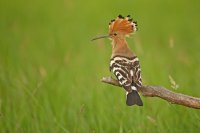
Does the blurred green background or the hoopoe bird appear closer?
the hoopoe bird

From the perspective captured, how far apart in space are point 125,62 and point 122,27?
0.86 ft

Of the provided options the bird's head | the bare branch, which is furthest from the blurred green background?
the bare branch

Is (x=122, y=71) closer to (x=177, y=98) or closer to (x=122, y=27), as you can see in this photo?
(x=122, y=27)

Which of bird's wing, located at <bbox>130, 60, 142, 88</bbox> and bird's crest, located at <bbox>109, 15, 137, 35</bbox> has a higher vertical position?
bird's crest, located at <bbox>109, 15, 137, 35</bbox>

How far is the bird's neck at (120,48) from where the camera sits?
473 centimetres

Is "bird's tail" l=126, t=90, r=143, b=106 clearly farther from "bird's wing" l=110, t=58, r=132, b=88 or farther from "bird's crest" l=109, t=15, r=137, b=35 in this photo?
"bird's crest" l=109, t=15, r=137, b=35

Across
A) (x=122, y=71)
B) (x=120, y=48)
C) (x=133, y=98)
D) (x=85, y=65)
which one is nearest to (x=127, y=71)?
(x=122, y=71)

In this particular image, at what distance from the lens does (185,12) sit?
1187cm

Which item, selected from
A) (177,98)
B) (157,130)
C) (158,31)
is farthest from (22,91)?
(158,31)

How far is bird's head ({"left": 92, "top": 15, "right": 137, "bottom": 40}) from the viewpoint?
458 centimetres

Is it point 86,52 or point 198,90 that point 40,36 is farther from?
point 198,90

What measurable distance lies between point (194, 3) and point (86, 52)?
11.6 ft

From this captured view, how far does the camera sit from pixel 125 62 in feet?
15.0

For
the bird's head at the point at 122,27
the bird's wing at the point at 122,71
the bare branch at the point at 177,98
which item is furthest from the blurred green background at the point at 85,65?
the bare branch at the point at 177,98
